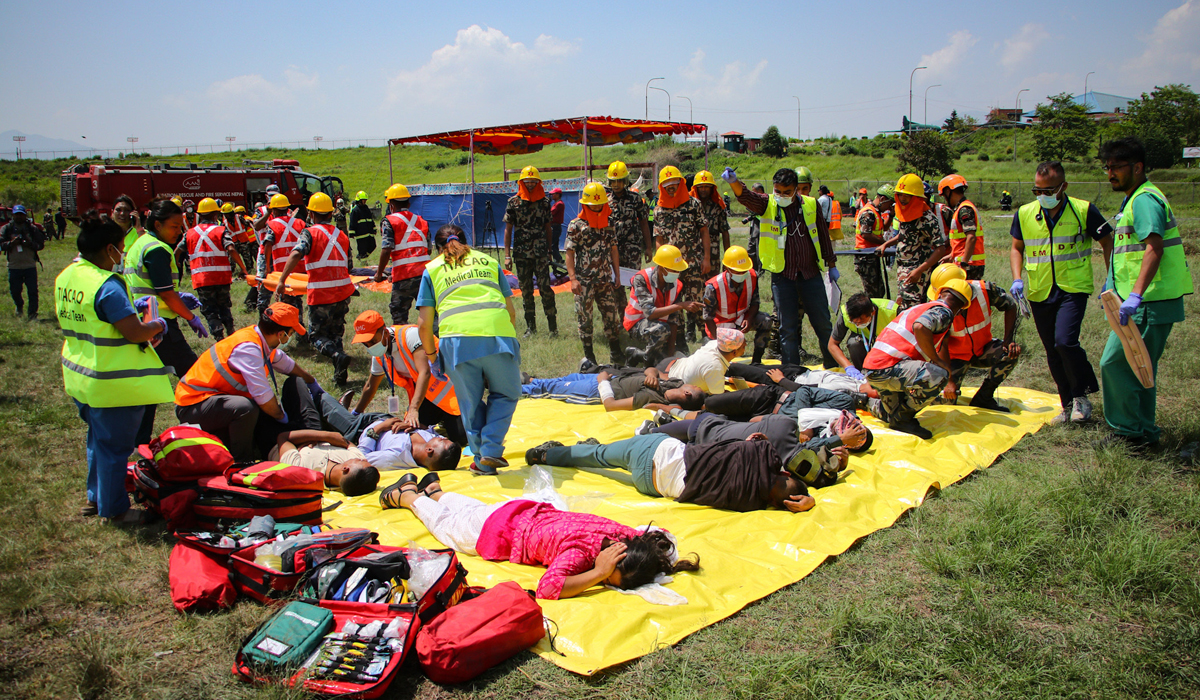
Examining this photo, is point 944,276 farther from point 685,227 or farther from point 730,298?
point 685,227

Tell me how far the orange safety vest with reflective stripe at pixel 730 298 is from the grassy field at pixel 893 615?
2.73 m

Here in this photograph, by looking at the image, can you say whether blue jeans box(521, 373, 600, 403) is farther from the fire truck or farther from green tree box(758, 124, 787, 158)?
green tree box(758, 124, 787, 158)

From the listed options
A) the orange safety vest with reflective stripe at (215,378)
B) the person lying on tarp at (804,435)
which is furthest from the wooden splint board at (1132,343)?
the orange safety vest with reflective stripe at (215,378)

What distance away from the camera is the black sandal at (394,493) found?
403 cm

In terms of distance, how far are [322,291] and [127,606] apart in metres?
4.68

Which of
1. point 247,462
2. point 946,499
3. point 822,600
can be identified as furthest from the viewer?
point 247,462

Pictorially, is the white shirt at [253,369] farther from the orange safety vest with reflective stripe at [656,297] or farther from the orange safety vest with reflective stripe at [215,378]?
the orange safety vest with reflective stripe at [656,297]

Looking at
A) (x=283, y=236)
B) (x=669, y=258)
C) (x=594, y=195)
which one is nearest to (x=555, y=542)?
(x=669, y=258)

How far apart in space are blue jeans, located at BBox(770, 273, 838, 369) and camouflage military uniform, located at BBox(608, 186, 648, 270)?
2745 millimetres

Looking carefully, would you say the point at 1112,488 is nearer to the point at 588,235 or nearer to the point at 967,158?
the point at 588,235

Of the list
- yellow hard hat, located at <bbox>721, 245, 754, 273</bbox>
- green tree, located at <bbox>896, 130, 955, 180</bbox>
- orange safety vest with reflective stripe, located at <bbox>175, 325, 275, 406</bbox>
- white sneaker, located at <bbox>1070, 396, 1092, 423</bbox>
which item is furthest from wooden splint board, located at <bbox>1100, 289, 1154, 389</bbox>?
green tree, located at <bbox>896, 130, 955, 180</bbox>

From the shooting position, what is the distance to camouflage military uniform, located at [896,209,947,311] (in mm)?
6730

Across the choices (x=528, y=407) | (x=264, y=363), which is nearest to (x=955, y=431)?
(x=528, y=407)

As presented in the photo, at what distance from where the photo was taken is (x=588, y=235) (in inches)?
296
